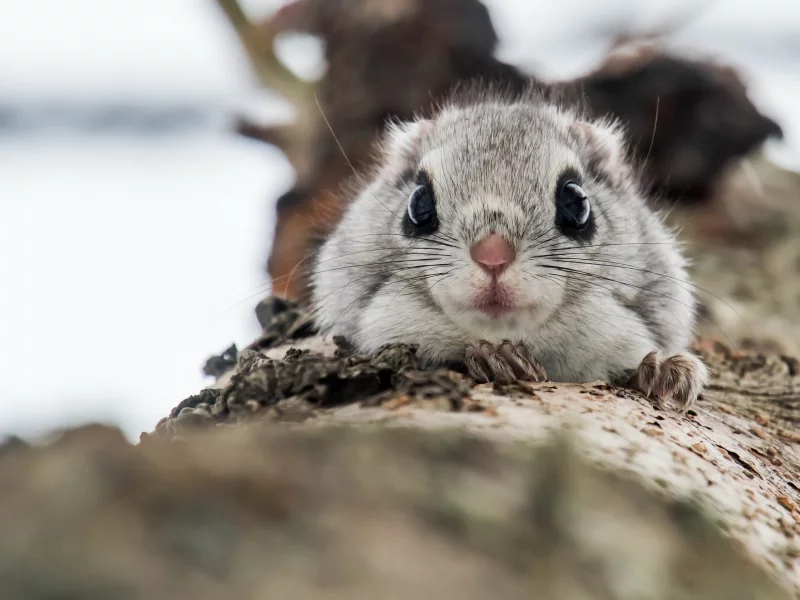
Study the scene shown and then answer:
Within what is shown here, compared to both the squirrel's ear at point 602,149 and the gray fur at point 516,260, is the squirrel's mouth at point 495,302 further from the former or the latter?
the squirrel's ear at point 602,149

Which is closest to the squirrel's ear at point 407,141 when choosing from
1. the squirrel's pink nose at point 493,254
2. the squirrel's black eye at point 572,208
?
the squirrel's black eye at point 572,208

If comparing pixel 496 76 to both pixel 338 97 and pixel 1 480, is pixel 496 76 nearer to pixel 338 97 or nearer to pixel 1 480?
pixel 338 97

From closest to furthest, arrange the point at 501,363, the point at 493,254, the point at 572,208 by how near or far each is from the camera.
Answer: the point at 501,363 < the point at 493,254 < the point at 572,208

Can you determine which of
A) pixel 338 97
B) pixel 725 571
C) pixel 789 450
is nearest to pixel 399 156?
pixel 338 97

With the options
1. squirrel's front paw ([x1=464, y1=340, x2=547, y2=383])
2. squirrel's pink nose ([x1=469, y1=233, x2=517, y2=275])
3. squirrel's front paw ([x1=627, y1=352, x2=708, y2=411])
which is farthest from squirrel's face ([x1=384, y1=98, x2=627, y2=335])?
squirrel's front paw ([x1=627, y1=352, x2=708, y2=411])

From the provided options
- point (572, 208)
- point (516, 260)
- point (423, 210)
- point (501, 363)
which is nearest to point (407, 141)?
point (423, 210)

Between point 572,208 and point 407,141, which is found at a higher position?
point 407,141

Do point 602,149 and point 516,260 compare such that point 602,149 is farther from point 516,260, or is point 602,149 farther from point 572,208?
point 516,260
